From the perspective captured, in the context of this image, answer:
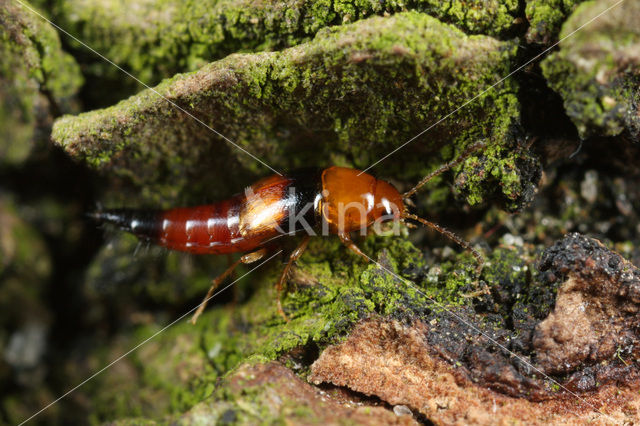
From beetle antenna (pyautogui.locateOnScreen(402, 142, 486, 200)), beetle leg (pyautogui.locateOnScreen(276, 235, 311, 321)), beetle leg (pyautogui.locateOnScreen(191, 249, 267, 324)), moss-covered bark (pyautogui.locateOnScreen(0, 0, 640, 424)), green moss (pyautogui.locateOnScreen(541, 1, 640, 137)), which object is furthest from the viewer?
beetle leg (pyautogui.locateOnScreen(191, 249, 267, 324))

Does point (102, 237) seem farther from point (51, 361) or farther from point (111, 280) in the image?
point (51, 361)

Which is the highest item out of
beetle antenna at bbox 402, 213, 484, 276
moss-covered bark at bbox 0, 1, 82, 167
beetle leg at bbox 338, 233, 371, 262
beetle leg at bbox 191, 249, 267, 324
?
moss-covered bark at bbox 0, 1, 82, 167

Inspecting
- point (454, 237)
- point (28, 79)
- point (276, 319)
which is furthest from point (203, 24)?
point (454, 237)

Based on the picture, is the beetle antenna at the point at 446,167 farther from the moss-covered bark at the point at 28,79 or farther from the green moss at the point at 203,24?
the moss-covered bark at the point at 28,79

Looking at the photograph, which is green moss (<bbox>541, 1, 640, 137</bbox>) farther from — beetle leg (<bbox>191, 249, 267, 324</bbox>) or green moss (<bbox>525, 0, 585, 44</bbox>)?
beetle leg (<bbox>191, 249, 267, 324</bbox>)

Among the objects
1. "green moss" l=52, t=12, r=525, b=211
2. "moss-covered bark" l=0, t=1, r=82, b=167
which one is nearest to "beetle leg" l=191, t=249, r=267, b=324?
"green moss" l=52, t=12, r=525, b=211

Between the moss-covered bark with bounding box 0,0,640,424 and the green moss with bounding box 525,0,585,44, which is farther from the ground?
the green moss with bounding box 525,0,585,44
